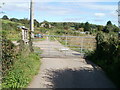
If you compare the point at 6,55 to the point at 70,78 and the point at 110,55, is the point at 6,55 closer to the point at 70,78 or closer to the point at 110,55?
the point at 70,78

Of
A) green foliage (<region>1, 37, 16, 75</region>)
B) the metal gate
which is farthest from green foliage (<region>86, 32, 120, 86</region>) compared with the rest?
green foliage (<region>1, 37, 16, 75</region>)

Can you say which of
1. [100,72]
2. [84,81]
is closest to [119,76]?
[84,81]

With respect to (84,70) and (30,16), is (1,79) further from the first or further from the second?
(30,16)

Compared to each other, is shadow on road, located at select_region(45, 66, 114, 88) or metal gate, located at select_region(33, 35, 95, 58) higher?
metal gate, located at select_region(33, 35, 95, 58)

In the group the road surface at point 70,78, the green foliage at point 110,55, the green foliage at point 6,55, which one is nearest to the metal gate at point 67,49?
the green foliage at point 110,55

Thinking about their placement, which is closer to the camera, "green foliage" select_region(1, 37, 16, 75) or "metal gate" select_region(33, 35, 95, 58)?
"green foliage" select_region(1, 37, 16, 75)

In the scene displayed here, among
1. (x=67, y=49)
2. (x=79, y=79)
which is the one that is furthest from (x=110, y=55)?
(x=67, y=49)

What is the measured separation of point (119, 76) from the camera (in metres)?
Answer: 5.99

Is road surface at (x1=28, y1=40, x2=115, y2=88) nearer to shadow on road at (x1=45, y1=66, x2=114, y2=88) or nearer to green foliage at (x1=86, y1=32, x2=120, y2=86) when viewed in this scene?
shadow on road at (x1=45, y1=66, x2=114, y2=88)

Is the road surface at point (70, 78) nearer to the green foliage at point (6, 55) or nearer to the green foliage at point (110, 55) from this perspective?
the green foliage at point (110, 55)

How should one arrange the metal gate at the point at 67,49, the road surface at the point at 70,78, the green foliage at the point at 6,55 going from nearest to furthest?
the green foliage at the point at 6,55 → the road surface at the point at 70,78 → the metal gate at the point at 67,49

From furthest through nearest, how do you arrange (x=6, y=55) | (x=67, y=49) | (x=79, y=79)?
(x=67, y=49)
(x=79, y=79)
(x=6, y=55)

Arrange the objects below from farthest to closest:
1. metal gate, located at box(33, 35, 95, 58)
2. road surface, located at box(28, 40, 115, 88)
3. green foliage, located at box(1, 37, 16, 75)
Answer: metal gate, located at box(33, 35, 95, 58), road surface, located at box(28, 40, 115, 88), green foliage, located at box(1, 37, 16, 75)

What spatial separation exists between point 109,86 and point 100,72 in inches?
69.0
